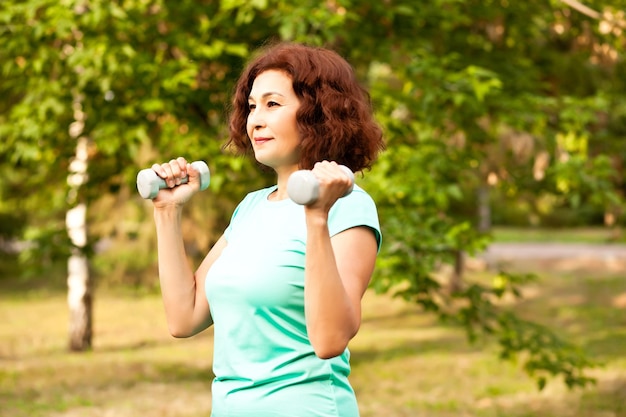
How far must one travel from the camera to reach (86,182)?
22.7 feet

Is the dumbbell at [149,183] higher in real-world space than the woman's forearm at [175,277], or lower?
higher

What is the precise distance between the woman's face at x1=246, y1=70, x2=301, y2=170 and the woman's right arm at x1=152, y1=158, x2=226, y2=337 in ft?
0.88

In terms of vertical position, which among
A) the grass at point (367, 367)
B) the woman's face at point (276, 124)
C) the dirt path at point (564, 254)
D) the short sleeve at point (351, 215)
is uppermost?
the woman's face at point (276, 124)

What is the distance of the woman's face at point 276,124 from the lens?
1977 mm

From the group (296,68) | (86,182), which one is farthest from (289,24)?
(296,68)

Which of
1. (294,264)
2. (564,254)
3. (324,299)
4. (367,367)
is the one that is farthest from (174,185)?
(564,254)

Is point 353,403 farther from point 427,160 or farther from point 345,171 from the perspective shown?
point 427,160

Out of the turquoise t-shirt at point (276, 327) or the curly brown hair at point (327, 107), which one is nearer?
the turquoise t-shirt at point (276, 327)

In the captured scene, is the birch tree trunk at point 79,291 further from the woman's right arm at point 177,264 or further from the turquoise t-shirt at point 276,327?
the turquoise t-shirt at point 276,327

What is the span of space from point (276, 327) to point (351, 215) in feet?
0.91

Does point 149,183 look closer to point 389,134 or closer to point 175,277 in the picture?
point 175,277

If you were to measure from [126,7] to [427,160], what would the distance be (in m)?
2.18

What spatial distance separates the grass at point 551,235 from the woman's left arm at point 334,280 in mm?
27996

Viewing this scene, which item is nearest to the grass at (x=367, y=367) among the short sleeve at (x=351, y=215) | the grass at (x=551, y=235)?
the short sleeve at (x=351, y=215)
